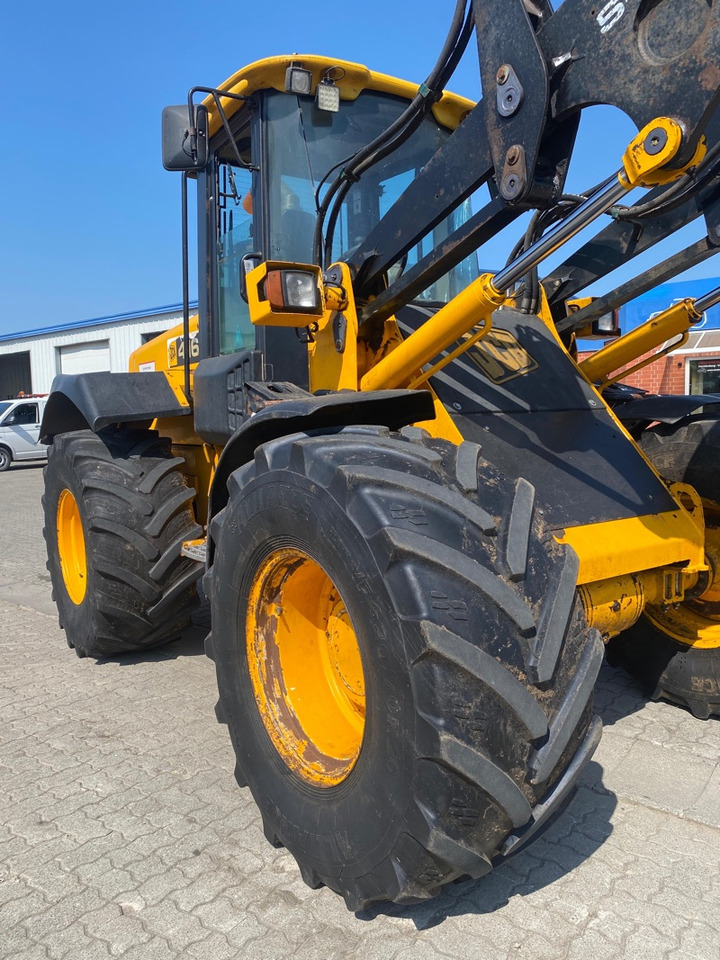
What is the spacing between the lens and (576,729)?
2.07 metres

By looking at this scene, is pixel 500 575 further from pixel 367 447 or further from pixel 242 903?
pixel 242 903

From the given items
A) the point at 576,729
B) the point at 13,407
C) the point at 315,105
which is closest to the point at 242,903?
the point at 576,729

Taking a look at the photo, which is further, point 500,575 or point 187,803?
point 187,803

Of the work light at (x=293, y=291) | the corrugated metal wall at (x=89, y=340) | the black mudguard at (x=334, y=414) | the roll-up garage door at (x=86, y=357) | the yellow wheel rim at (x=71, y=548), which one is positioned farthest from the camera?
the roll-up garage door at (x=86, y=357)

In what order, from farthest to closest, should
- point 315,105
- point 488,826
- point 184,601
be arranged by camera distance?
point 184,601, point 315,105, point 488,826

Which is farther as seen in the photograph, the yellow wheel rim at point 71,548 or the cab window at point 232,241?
the yellow wheel rim at point 71,548

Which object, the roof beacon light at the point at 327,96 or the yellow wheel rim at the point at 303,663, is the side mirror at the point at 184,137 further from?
the yellow wheel rim at the point at 303,663

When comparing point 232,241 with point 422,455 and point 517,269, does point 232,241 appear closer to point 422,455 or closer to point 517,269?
point 517,269

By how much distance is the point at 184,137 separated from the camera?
11.2 ft

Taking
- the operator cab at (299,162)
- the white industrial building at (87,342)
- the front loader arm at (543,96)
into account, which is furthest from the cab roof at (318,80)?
the white industrial building at (87,342)

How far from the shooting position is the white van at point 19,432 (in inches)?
835

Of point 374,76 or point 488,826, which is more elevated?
point 374,76

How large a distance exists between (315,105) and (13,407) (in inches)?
804

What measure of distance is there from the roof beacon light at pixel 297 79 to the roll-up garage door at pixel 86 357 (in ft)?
84.8
